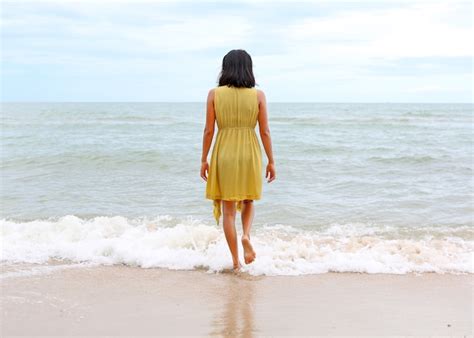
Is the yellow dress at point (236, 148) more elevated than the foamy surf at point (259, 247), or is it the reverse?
the yellow dress at point (236, 148)

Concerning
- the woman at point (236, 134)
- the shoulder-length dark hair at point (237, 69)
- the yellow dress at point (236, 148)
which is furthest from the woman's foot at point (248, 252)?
the shoulder-length dark hair at point (237, 69)

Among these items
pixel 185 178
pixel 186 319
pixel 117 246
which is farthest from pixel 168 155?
pixel 186 319

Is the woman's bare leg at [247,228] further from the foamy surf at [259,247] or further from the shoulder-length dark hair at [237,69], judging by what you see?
the shoulder-length dark hair at [237,69]

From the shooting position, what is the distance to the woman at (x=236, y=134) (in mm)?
4332

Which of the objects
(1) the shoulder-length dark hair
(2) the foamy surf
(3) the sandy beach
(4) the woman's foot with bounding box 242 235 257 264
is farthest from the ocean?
(1) the shoulder-length dark hair

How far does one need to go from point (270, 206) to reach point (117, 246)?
3.11 metres

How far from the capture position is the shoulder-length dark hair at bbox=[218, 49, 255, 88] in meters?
4.30

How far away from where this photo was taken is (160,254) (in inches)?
199

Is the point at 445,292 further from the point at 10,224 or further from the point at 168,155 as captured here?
the point at 168,155

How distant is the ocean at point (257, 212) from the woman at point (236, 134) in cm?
70

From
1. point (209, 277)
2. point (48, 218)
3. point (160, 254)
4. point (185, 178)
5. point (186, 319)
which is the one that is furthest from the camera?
point (185, 178)

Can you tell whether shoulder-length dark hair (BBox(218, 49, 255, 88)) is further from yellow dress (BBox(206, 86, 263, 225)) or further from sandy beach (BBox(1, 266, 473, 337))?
sandy beach (BBox(1, 266, 473, 337))

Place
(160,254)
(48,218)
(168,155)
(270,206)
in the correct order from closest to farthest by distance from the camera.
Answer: (160,254), (48,218), (270,206), (168,155)

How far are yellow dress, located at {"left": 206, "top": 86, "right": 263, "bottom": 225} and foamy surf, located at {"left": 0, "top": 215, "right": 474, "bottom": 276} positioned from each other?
0.70 metres
